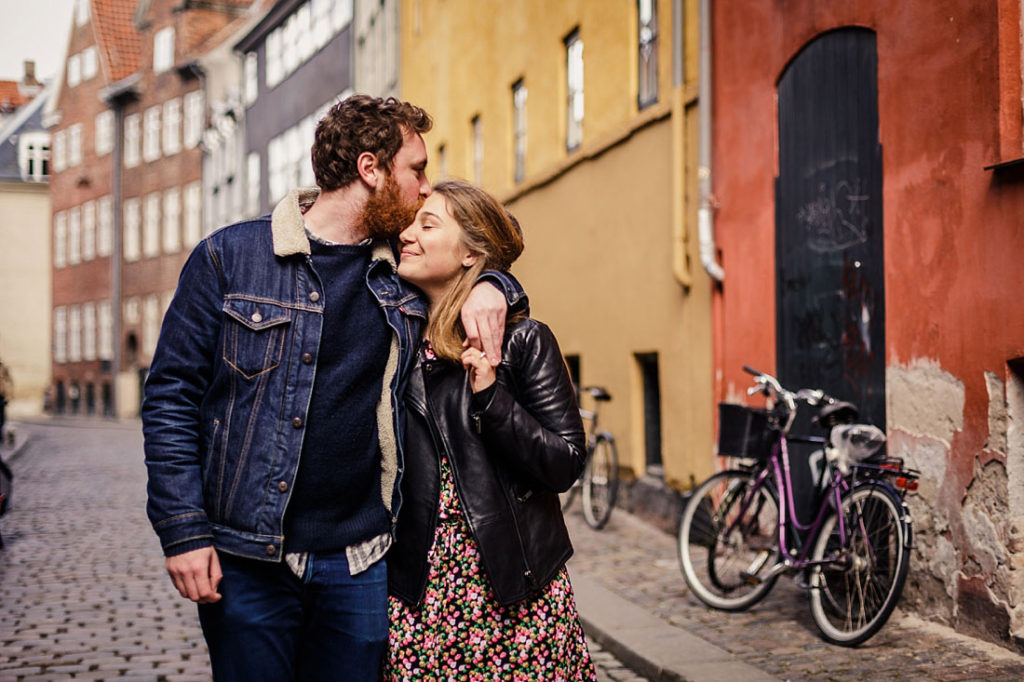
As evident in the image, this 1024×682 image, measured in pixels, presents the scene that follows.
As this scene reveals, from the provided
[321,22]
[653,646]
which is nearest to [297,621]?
[653,646]

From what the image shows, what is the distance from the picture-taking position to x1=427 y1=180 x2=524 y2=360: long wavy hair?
311 cm

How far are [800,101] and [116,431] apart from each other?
1199 inches

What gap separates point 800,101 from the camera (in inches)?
342

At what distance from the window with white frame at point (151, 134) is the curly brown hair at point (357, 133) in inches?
1851

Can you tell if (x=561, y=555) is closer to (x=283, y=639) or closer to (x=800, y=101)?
(x=283, y=639)

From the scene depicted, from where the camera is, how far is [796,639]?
21.5ft

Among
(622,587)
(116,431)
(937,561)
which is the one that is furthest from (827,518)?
(116,431)

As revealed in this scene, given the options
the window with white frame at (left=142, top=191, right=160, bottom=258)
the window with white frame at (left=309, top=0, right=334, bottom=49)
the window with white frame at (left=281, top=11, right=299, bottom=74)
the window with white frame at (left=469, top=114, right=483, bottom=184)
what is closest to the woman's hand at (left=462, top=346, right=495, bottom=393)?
the window with white frame at (left=469, top=114, right=483, bottom=184)

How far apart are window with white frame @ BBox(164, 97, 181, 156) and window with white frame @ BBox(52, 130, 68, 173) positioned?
8.80 metres

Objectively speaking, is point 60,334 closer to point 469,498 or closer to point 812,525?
point 812,525

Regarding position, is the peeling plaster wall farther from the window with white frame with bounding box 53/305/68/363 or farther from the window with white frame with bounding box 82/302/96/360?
the window with white frame with bounding box 53/305/68/363

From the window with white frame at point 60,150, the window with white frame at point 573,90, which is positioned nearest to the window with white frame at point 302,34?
the window with white frame at point 573,90

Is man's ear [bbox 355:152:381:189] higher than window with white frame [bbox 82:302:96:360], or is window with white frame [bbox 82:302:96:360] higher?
window with white frame [bbox 82:302:96:360]

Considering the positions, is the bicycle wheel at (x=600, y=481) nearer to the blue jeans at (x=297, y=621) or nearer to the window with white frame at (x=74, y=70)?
the blue jeans at (x=297, y=621)
